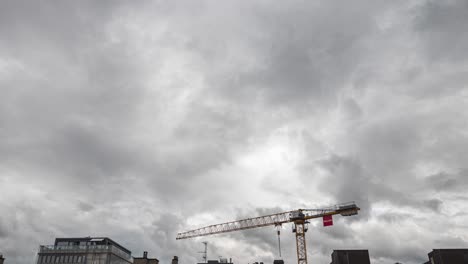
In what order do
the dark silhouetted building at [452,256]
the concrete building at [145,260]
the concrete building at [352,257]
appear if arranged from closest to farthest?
1. the dark silhouetted building at [452,256]
2. the concrete building at [352,257]
3. the concrete building at [145,260]

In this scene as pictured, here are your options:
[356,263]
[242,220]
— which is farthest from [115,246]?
[356,263]

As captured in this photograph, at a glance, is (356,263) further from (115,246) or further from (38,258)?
(38,258)

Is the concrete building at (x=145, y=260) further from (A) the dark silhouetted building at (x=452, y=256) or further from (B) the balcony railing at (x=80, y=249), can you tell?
(A) the dark silhouetted building at (x=452, y=256)

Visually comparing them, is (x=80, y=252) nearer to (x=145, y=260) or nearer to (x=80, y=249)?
(x=80, y=249)

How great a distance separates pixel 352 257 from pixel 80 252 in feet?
275

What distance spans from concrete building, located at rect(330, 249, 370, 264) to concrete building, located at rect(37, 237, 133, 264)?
233 feet

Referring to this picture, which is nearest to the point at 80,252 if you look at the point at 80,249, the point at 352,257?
the point at 80,249

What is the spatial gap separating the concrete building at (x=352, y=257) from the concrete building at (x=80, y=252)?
2791 inches

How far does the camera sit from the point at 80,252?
120062mm

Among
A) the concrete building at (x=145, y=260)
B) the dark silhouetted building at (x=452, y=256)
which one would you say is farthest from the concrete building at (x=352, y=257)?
the concrete building at (x=145, y=260)

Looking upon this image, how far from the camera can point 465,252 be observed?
9550 cm

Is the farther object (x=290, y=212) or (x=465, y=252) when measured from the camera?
(x=290, y=212)

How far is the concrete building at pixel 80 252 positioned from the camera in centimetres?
11944

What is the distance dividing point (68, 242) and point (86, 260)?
1117cm
